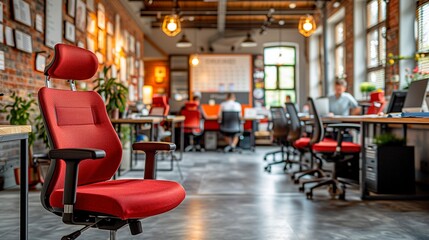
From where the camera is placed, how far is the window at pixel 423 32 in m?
6.57

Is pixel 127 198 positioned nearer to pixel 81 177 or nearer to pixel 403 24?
pixel 81 177

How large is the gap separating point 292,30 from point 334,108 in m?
7.43

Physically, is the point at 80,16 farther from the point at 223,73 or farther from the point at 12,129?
the point at 223,73

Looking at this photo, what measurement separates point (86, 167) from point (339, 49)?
10066mm

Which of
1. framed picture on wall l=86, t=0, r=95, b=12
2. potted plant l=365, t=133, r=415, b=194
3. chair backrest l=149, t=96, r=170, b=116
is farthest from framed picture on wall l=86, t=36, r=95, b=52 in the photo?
potted plant l=365, t=133, r=415, b=194

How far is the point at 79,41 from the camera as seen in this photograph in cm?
746

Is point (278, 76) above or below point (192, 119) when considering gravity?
above

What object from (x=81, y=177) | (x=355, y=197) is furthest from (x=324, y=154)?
(x=81, y=177)

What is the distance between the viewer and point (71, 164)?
6.31 ft

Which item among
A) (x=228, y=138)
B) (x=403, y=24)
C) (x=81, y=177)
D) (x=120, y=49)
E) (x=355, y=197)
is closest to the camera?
(x=81, y=177)

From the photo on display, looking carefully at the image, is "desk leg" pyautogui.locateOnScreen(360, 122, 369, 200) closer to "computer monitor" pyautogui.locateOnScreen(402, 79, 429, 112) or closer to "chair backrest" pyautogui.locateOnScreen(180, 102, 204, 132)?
"computer monitor" pyautogui.locateOnScreen(402, 79, 429, 112)

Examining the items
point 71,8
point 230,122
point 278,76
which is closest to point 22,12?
point 71,8

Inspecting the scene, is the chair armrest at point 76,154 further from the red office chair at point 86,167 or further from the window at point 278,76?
the window at point 278,76

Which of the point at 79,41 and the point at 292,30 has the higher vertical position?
the point at 292,30
